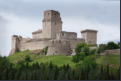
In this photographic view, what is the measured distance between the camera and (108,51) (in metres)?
53.0

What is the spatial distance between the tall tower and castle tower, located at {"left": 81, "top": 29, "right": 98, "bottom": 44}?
22.9 feet

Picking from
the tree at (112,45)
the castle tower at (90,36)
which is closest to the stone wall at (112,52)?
the tree at (112,45)

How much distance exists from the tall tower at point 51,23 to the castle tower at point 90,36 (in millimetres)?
6990

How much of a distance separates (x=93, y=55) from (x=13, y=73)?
16947 mm

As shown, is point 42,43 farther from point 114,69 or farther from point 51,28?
point 114,69

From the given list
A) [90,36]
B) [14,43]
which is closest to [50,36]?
[90,36]

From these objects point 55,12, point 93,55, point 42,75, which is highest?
point 55,12

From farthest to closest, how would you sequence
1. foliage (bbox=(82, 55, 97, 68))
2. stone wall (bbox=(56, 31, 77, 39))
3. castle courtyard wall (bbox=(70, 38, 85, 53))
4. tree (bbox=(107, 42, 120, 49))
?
castle courtyard wall (bbox=(70, 38, 85, 53)) → stone wall (bbox=(56, 31, 77, 39)) → tree (bbox=(107, 42, 120, 49)) → foliage (bbox=(82, 55, 97, 68))

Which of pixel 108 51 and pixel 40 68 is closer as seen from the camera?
pixel 40 68

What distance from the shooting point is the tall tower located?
66875mm

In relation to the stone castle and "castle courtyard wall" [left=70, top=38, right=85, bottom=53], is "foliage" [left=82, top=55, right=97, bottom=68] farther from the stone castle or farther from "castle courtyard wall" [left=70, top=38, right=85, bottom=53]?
"castle courtyard wall" [left=70, top=38, right=85, bottom=53]

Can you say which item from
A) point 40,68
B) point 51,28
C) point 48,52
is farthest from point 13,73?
point 51,28

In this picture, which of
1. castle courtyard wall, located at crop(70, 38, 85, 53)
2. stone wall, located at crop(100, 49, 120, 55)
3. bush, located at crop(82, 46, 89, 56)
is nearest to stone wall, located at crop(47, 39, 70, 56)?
castle courtyard wall, located at crop(70, 38, 85, 53)

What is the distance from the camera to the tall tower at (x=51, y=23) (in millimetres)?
66875
